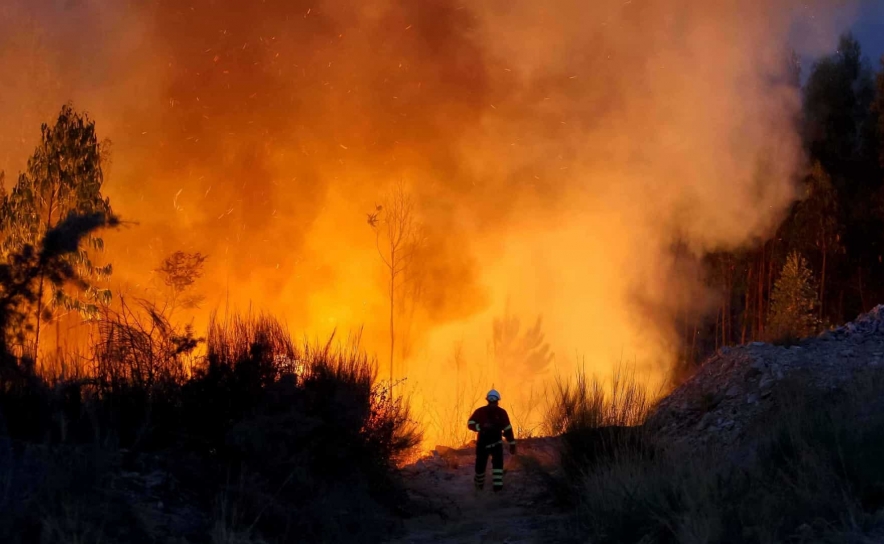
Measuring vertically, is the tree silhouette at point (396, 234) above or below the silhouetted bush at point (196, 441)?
above

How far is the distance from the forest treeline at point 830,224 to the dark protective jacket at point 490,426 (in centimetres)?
2082

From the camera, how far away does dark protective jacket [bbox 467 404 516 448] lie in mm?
12146

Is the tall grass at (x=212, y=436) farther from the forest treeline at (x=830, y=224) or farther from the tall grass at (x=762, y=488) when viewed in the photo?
the forest treeline at (x=830, y=224)

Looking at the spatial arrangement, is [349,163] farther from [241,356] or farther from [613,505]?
[613,505]

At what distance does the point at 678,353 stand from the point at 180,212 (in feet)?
48.2

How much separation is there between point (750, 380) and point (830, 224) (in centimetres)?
2287

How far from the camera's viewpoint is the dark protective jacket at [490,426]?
12146 mm

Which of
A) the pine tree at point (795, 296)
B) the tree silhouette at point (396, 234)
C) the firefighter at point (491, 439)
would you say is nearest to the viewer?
the firefighter at point (491, 439)

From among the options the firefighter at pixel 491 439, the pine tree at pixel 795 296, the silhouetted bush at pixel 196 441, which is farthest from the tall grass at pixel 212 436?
the pine tree at pixel 795 296

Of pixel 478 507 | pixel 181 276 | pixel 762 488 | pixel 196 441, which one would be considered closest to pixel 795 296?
pixel 181 276

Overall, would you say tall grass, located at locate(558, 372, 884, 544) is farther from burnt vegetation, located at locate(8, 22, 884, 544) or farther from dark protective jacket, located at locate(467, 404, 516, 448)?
dark protective jacket, located at locate(467, 404, 516, 448)

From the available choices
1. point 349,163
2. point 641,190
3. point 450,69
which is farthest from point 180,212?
point 641,190

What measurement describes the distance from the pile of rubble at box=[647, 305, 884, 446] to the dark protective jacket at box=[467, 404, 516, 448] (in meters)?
1.89

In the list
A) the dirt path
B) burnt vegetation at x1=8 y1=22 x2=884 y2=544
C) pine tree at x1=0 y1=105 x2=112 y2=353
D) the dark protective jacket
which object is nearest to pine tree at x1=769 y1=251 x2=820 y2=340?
the dirt path
